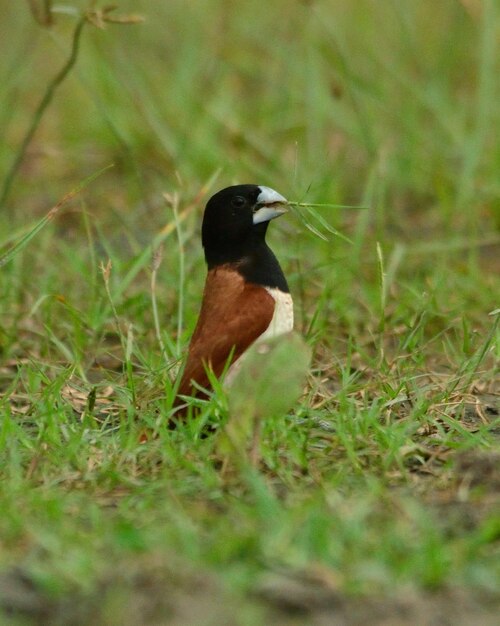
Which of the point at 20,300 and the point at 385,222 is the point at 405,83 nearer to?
the point at 385,222

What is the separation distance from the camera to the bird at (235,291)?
13.3ft

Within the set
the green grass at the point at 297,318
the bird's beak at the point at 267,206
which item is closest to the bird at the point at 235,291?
the bird's beak at the point at 267,206

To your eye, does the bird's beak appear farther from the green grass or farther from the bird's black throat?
the green grass

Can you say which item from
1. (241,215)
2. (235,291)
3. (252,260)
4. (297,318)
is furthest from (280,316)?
(297,318)

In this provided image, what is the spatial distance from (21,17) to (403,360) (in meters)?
5.45

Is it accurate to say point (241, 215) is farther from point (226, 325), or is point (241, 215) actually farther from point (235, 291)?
point (226, 325)

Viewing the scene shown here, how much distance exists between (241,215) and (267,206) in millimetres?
93

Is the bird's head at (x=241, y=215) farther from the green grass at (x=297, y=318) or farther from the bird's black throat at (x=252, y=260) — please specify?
the green grass at (x=297, y=318)

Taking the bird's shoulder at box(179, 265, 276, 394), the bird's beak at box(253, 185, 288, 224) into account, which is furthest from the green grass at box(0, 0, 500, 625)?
the bird's beak at box(253, 185, 288, 224)

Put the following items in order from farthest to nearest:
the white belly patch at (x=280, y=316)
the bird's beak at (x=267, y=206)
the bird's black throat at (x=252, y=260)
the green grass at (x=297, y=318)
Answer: the bird's beak at (x=267, y=206)
the bird's black throat at (x=252, y=260)
the white belly patch at (x=280, y=316)
the green grass at (x=297, y=318)

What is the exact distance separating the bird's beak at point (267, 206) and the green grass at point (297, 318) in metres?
0.32

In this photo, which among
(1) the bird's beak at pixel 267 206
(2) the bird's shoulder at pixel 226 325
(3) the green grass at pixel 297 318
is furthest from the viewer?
(1) the bird's beak at pixel 267 206

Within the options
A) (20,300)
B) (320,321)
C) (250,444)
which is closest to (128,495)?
(250,444)

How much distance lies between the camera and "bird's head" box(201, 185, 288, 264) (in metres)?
4.47
